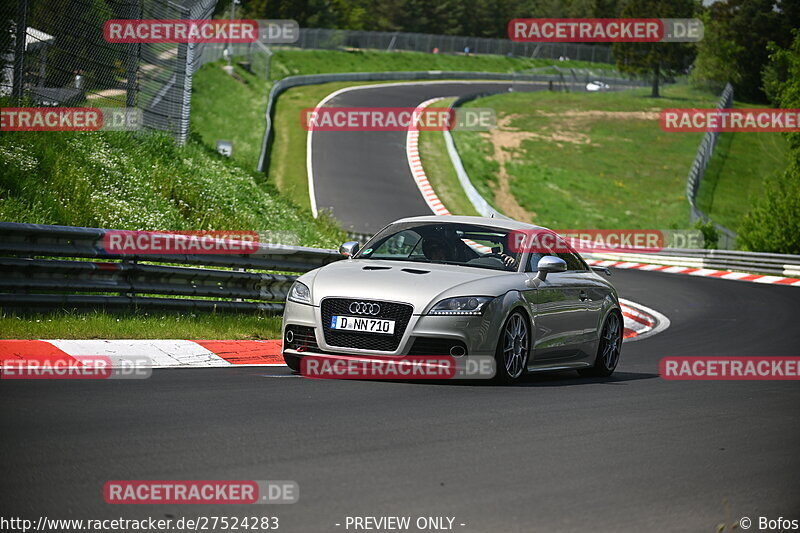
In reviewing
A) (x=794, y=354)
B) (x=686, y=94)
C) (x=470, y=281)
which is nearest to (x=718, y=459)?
(x=470, y=281)

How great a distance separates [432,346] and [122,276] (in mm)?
4140


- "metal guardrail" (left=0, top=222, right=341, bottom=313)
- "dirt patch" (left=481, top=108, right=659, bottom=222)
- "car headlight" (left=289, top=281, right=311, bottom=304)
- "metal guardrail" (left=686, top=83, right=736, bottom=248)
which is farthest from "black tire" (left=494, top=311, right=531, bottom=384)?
"dirt patch" (left=481, top=108, right=659, bottom=222)

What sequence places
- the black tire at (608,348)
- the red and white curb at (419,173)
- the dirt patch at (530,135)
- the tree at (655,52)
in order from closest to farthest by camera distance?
1. the black tire at (608,348)
2. the red and white curb at (419,173)
3. the dirt patch at (530,135)
4. the tree at (655,52)

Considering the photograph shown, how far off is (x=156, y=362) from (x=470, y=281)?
2817 millimetres

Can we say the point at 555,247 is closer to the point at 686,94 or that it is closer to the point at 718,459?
the point at 718,459

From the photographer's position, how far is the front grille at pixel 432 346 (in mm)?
9305

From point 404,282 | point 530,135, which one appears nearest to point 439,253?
point 404,282

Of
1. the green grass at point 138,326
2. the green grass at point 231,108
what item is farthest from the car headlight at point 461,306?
the green grass at point 231,108

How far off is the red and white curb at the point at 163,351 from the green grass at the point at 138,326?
21 cm

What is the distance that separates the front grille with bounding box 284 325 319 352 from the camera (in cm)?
959

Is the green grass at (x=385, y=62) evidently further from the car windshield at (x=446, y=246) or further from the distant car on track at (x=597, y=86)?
the car windshield at (x=446, y=246)

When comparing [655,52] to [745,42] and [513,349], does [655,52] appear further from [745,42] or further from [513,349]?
[513,349]

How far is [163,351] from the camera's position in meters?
10.7

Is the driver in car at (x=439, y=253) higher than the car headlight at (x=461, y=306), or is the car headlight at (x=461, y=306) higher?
the driver in car at (x=439, y=253)
